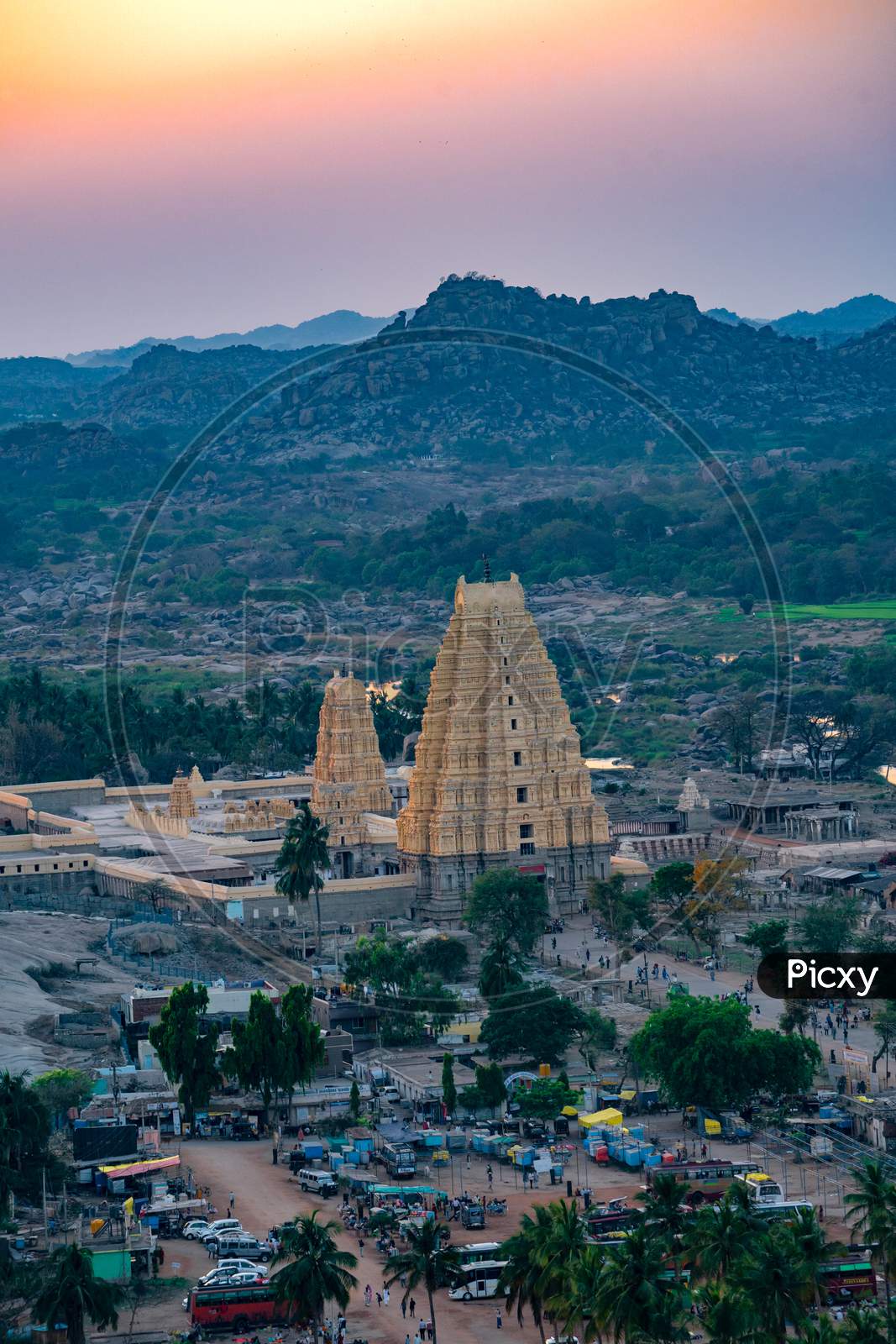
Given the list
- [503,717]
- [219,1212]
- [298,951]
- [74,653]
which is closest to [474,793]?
[503,717]

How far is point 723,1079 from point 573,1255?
50.3 ft

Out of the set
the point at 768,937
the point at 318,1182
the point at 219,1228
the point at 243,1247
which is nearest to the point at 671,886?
the point at 768,937

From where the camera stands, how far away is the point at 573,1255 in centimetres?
4891

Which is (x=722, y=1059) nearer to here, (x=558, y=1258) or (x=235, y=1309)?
(x=558, y=1258)

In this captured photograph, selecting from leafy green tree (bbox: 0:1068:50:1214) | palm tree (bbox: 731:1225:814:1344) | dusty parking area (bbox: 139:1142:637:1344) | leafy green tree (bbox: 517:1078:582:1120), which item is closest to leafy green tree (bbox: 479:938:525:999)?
leafy green tree (bbox: 517:1078:582:1120)

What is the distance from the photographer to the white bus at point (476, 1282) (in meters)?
52.8

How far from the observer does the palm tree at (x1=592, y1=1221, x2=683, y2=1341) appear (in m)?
46.5

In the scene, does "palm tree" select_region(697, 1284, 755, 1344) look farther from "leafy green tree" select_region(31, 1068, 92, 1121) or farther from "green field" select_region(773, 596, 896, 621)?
"green field" select_region(773, 596, 896, 621)

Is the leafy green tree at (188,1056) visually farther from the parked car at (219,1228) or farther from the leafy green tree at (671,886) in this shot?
the leafy green tree at (671,886)

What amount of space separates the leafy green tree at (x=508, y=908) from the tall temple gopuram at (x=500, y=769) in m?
4.64

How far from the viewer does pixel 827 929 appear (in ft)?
268

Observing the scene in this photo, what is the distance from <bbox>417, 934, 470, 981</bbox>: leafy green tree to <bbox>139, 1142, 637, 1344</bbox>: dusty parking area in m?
17.7

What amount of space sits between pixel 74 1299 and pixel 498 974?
2626 centimetres

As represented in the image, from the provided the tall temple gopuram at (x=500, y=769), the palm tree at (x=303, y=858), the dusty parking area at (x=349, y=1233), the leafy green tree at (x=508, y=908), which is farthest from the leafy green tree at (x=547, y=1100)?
the tall temple gopuram at (x=500, y=769)
